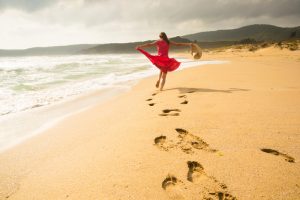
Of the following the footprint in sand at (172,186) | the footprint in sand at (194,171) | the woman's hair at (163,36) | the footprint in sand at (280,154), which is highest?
the woman's hair at (163,36)

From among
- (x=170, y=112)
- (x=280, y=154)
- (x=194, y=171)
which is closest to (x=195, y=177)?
(x=194, y=171)

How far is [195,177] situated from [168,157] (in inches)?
17.2

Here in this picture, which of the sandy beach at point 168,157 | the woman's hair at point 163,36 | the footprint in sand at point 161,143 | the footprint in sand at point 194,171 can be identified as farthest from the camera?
the woman's hair at point 163,36

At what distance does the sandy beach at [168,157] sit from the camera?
202 centimetres

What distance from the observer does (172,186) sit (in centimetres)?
206

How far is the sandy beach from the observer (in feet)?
6.62

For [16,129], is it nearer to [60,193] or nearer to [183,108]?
[60,193]

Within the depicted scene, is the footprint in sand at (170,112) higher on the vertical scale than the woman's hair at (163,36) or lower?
lower

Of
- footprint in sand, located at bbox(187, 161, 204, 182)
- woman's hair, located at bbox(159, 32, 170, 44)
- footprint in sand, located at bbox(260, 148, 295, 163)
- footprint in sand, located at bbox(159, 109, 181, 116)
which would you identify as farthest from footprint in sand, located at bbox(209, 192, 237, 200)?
woman's hair, located at bbox(159, 32, 170, 44)

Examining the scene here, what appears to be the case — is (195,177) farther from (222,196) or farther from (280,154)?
(280,154)

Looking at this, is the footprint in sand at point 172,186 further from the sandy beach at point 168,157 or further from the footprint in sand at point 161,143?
the footprint in sand at point 161,143

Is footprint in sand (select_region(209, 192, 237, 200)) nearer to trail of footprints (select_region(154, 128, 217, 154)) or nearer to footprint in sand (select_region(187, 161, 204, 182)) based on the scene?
footprint in sand (select_region(187, 161, 204, 182))

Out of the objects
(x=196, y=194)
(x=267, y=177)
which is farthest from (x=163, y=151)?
(x=267, y=177)

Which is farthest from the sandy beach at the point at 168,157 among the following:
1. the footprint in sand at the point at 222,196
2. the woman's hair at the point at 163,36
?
the woman's hair at the point at 163,36
